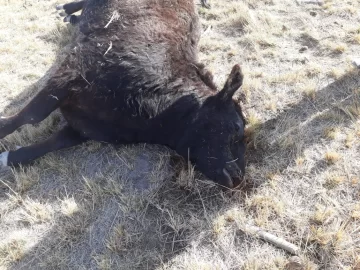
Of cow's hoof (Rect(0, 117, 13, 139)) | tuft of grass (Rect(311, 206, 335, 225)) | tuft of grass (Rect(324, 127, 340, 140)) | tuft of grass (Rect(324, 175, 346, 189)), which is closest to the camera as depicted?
tuft of grass (Rect(311, 206, 335, 225))

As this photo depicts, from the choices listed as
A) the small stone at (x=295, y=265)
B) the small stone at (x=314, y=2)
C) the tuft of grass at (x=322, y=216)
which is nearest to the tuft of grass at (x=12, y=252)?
the small stone at (x=295, y=265)

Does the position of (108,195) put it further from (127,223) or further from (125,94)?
(125,94)

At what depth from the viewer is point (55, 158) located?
4297 millimetres

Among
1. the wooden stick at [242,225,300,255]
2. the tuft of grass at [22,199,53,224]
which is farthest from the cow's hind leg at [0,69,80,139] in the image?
the wooden stick at [242,225,300,255]

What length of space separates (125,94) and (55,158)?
1.14 m

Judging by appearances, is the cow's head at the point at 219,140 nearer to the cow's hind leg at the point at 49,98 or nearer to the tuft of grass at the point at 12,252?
the cow's hind leg at the point at 49,98

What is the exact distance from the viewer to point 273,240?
338cm

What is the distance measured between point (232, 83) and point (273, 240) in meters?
1.47

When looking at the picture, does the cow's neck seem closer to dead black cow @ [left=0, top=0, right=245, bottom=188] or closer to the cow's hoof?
dead black cow @ [left=0, top=0, right=245, bottom=188]

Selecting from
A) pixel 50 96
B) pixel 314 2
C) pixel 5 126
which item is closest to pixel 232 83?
pixel 50 96

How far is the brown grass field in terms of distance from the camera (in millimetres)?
3369

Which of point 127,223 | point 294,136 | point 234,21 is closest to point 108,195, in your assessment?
point 127,223

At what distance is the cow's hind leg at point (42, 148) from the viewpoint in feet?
13.7

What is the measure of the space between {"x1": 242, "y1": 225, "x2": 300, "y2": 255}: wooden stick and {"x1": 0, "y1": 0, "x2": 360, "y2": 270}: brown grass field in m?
0.04
